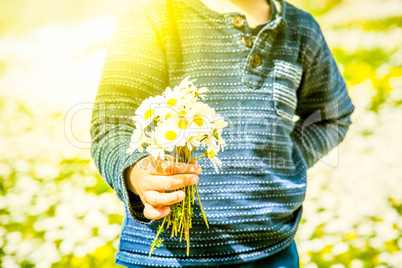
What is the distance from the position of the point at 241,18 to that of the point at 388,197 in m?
2.40

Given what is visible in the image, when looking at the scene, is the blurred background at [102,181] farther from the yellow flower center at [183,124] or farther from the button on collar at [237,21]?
the yellow flower center at [183,124]

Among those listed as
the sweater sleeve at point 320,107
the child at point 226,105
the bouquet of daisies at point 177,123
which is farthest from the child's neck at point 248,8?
the bouquet of daisies at point 177,123

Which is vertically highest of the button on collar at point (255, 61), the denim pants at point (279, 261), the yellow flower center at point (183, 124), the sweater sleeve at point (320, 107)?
the button on collar at point (255, 61)

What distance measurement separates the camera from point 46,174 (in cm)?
349

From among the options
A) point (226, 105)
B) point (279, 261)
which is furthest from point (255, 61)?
point (279, 261)

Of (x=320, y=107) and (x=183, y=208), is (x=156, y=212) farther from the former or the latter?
(x=320, y=107)

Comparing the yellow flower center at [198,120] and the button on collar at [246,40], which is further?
the button on collar at [246,40]

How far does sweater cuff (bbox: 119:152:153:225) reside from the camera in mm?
878

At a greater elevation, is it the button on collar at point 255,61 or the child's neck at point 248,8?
the child's neck at point 248,8

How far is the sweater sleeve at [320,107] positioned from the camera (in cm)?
143

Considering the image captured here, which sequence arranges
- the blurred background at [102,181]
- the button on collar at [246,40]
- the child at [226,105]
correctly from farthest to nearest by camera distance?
the blurred background at [102,181]
the button on collar at [246,40]
the child at [226,105]

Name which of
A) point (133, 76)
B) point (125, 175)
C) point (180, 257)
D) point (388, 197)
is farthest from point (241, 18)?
point (388, 197)

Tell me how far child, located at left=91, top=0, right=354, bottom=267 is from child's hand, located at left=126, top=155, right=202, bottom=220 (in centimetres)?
17

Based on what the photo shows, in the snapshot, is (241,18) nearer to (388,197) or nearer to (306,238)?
(306,238)
